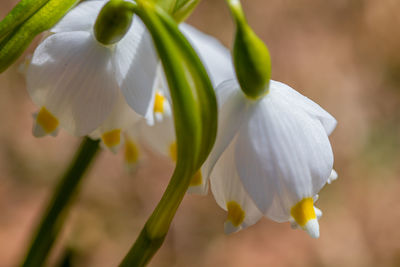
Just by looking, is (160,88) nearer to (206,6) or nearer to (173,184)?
(173,184)

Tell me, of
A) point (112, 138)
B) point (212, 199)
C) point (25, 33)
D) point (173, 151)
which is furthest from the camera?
point (212, 199)

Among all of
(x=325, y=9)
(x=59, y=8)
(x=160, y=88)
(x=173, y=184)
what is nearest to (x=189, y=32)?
(x=160, y=88)

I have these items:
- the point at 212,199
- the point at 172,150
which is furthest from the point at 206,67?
the point at 212,199

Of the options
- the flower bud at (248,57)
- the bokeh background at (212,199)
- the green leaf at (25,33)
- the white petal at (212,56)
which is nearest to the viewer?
the flower bud at (248,57)

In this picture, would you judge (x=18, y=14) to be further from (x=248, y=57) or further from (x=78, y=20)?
(x=248, y=57)

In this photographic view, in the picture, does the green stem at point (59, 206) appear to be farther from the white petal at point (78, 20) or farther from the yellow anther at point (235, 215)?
the yellow anther at point (235, 215)

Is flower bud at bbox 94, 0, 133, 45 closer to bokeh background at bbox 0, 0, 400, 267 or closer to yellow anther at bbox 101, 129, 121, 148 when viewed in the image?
yellow anther at bbox 101, 129, 121, 148

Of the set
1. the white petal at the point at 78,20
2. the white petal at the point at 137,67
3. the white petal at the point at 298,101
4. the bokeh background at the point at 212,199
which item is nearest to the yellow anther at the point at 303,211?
the white petal at the point at 298,101

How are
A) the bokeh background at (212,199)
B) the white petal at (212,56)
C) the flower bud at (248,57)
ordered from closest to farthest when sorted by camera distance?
the flower bud at (248,57)
the white petal at (212,56)
the bokeh background at (212,199)
